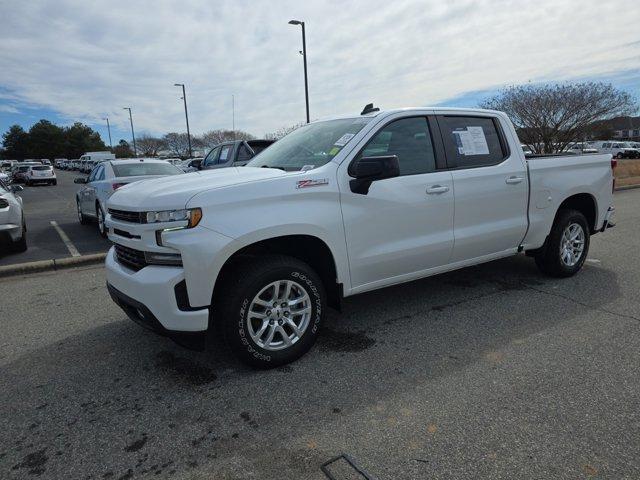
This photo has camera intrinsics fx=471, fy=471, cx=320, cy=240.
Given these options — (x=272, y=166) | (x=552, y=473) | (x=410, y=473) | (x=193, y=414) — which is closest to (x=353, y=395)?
(x=410, y=473)

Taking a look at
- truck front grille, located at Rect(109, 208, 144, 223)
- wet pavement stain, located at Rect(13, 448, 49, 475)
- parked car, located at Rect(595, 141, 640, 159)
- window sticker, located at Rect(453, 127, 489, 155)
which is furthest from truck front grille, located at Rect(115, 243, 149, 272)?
parked car, located at Rect(595, 141, 640, 159)

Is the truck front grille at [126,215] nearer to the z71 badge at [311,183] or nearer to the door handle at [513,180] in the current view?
the z71 badge at [311,183]

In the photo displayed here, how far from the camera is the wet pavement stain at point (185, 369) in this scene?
334 centimetres

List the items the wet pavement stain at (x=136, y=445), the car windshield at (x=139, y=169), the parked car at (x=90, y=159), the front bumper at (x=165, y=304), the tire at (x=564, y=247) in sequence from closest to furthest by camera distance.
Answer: the wet pavement stain at (x=136, y=445) → the front bumper at (x=165, y=304) → the tire at (x=564, y=247) → the car windshield at (x=139, y=169) → the parked car at (x=90, y=159)

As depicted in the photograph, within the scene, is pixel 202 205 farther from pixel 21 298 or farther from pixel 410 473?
pixel 21 298

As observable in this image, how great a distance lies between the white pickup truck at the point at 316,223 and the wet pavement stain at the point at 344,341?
292 mm

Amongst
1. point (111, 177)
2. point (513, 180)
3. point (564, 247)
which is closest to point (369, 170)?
point (513, 180)

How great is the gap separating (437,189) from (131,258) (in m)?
2.55

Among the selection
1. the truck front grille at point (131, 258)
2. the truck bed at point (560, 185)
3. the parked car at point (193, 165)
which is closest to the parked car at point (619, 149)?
the parked car at point (193, 165)

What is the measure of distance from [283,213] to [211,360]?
4.26 ft

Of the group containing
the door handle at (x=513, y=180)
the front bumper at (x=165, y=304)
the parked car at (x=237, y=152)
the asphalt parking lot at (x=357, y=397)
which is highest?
the parked car at (x=237, y=152)

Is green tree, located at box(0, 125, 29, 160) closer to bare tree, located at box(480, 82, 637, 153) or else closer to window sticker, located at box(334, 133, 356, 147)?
bare tree, located at box(480, 82, 637, 153)

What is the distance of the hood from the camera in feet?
10.2

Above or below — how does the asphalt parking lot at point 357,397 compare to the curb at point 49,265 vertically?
below
